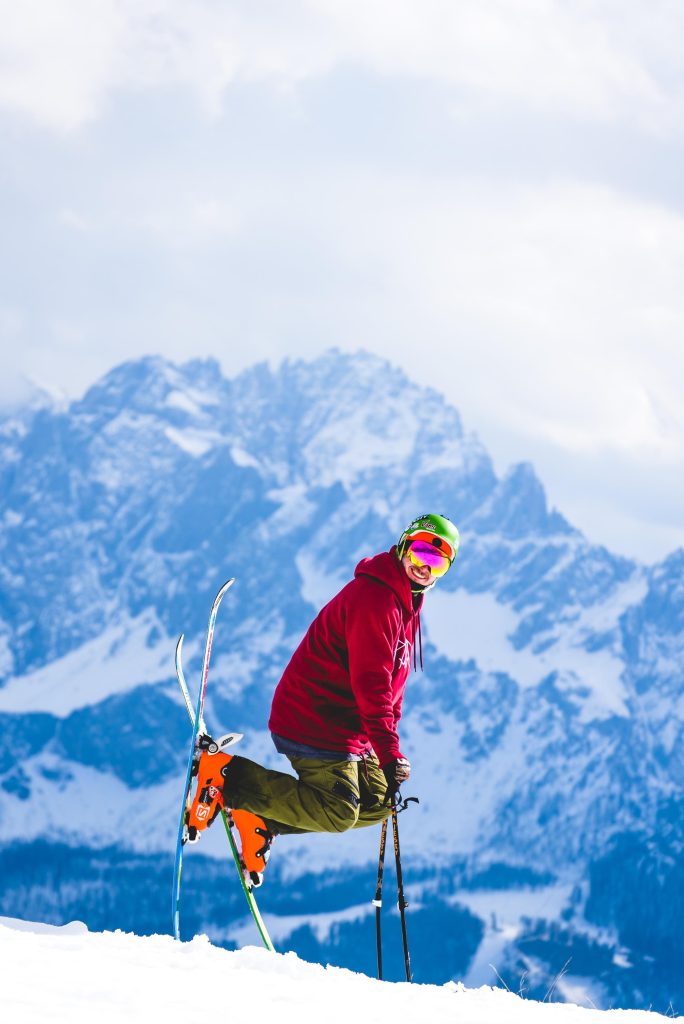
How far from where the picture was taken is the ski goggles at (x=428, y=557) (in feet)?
29.8

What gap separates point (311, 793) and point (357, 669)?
123 cm

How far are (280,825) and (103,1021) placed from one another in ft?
14.3

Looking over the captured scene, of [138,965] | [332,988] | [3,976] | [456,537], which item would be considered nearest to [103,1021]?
[3,976]

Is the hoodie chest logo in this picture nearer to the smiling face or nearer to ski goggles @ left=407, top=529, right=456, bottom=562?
the smiling face

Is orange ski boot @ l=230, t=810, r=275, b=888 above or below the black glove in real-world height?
below

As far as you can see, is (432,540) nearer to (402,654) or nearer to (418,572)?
(418,572)

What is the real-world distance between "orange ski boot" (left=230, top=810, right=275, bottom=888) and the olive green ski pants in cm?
9

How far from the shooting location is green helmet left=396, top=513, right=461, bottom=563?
9.11 m

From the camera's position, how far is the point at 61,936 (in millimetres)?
7332

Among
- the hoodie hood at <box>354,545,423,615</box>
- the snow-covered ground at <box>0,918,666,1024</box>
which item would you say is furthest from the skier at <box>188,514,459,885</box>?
the snow-covered ground at <box>0,918,666,1024</box>

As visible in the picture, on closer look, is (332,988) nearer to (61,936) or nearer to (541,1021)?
(541,1021)

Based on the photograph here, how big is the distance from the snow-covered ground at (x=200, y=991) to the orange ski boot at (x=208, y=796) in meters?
1.63

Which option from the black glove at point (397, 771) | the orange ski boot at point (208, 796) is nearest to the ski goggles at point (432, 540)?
the black glove at point (397, 771)

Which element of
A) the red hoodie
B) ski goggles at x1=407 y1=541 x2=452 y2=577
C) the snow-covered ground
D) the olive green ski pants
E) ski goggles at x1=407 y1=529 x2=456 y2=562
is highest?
ski goggles at x1=407 y1=529 x2=456 y2=562
